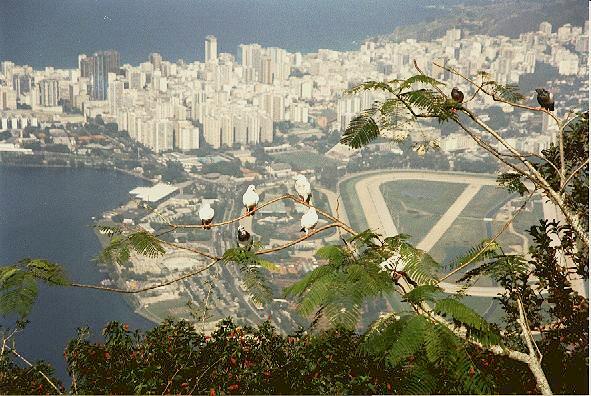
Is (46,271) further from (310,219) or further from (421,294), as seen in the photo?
(421,294)

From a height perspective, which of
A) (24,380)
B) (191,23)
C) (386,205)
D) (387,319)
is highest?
Result: (191,23)

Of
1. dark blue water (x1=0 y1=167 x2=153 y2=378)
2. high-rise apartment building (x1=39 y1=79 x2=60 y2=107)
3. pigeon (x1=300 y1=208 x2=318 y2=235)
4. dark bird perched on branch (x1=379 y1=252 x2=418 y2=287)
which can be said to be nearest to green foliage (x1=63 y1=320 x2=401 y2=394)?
pigeon (x1=300 y1=208 x2=318 y2=235)

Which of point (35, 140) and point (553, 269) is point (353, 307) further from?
point (35, 140)

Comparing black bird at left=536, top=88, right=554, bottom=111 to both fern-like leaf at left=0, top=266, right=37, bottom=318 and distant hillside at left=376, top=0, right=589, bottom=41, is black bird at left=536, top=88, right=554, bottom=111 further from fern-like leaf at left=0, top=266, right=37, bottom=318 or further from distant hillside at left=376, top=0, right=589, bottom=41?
distant hillside at left=376, top=0, right=589, bottom=41

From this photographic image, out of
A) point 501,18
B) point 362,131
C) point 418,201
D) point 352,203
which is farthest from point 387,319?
point 501,18

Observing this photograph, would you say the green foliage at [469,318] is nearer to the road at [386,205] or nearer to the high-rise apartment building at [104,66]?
the road at [386,205]

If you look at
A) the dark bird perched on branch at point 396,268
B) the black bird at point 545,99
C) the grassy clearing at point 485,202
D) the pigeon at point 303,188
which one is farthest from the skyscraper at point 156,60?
the dark bird perched on branch at point 396,268

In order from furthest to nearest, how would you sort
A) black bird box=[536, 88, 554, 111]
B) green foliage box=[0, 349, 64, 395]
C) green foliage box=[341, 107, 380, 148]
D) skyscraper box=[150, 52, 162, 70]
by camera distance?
skyscraper box=[150, 52, 162, 70], green foliage box=[0, 349, 64, 395], black bird box=[536, 88, 554, 111], green foliage box=[341, 107, 380, 148]
